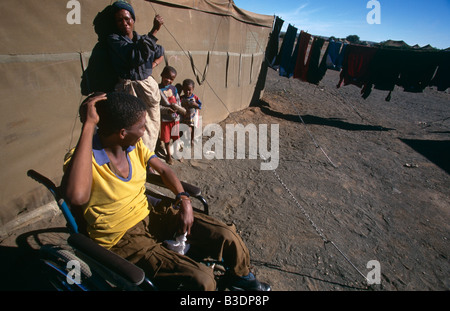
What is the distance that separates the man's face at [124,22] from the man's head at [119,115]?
1862 millimetres

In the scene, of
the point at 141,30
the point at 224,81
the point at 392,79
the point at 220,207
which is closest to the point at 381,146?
the point at 392,79

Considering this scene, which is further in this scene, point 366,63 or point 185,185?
point 366,63

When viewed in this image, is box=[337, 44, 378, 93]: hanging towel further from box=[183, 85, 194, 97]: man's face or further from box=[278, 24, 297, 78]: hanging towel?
box=[183, 85, 194, 97]: man's face

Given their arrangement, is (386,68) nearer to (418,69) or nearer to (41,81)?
(418,69)

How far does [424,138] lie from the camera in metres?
7.01

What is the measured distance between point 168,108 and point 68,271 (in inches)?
111

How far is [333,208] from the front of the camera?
11.7ft

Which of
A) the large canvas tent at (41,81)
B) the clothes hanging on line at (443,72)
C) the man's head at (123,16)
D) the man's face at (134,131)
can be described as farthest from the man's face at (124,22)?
the clothes hanging on line at (443,72)

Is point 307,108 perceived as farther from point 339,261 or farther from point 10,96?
point 10,96

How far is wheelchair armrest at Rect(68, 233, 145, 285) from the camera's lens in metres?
1.17

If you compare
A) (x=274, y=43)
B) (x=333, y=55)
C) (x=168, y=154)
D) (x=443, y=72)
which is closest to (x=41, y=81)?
(x=168, y=154)

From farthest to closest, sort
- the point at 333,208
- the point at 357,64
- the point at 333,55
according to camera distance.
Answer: the point at 333,55 < the point at 357,64 < the point at 333,208

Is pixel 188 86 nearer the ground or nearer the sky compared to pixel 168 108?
nearer the sky

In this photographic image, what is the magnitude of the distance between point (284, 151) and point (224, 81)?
8.12 feet
